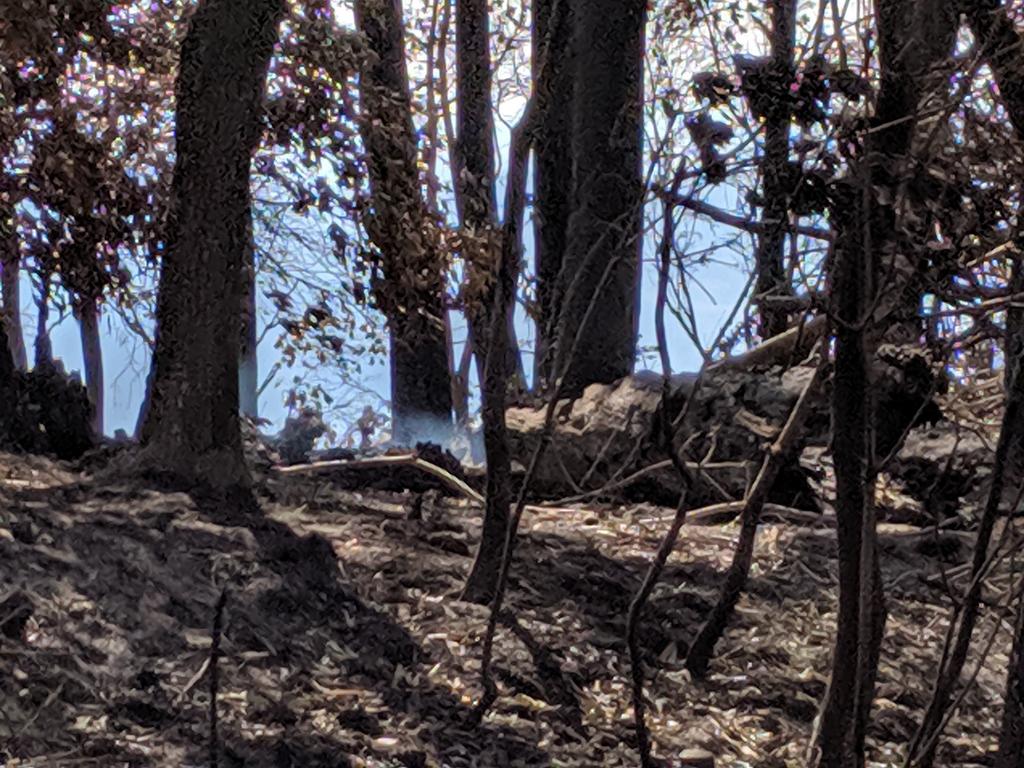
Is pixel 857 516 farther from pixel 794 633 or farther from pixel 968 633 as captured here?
pixel 794 633

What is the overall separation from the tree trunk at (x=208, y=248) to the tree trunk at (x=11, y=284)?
79.4 inches

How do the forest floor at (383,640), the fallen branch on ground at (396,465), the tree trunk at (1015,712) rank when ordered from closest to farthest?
the tree trunk at (1015,712) → the forest floor at (383,640) → the fallen branch on ground at (396,465)

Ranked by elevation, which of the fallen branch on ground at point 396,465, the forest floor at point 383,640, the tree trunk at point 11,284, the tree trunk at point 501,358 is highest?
the tree trunk at point 11,284

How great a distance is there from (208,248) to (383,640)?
2048mm

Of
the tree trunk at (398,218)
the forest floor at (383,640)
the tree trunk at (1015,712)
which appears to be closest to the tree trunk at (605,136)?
the tree trunk at (398,218)

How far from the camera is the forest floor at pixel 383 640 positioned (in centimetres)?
414

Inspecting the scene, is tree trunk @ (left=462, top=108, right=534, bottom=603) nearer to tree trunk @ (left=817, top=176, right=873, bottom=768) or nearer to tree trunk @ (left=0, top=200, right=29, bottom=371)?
tree trunk @ (left=817, top=176, right=873, bottom=768)

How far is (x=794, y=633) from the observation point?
549 centimetres

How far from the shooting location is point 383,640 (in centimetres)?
489

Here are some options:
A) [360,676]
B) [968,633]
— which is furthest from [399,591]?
[968,633]

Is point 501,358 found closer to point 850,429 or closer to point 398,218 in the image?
point 850,429

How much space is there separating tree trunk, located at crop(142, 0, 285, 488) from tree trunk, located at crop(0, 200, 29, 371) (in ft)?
6.61

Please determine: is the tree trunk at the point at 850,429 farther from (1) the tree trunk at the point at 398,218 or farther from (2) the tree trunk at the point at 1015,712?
(1) the tree trunk at the point at 398,218

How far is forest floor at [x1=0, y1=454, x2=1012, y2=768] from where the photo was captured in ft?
13.6
